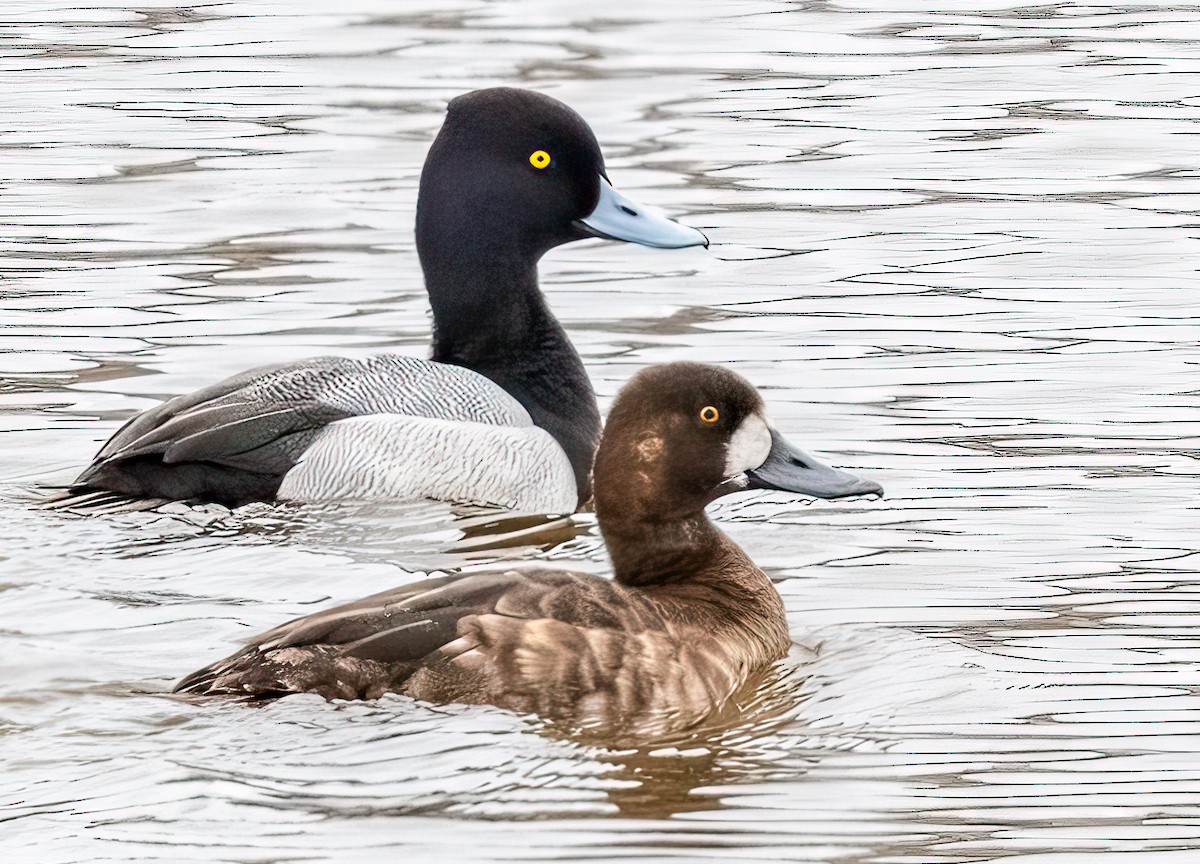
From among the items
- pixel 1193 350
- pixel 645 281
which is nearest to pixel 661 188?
pixel 645 281

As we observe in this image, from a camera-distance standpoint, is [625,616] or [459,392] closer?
[625,616]

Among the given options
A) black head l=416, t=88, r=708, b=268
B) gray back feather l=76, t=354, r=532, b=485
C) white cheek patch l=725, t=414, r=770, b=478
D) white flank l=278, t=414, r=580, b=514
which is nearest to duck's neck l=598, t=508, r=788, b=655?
white cheek patch l=725, t=414, r=770, b=478

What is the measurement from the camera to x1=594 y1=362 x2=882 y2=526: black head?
21.4 feet

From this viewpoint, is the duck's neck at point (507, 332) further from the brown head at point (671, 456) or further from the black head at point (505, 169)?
the brown head at point (671, 456)

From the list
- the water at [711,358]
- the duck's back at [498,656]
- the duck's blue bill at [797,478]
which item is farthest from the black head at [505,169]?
the duck's back at [498,656]

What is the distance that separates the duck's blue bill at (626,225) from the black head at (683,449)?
2369 mm

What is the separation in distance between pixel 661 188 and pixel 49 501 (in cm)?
558

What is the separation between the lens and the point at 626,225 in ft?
29.6

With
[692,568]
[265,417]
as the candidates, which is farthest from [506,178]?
[692,568]

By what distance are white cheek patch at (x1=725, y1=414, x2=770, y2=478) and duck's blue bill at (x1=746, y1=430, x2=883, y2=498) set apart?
4 cm

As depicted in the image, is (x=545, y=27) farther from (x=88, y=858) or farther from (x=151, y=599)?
(x=88, y=858)

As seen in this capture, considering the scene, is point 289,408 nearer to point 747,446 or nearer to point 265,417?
point 265,417

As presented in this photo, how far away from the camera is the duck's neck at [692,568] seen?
255 inches

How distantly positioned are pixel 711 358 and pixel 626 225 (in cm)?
101
